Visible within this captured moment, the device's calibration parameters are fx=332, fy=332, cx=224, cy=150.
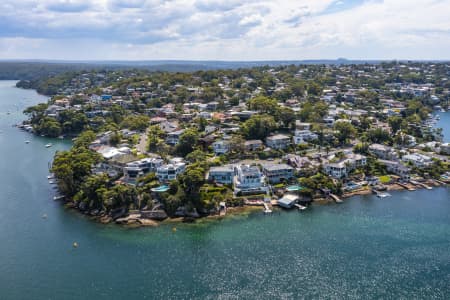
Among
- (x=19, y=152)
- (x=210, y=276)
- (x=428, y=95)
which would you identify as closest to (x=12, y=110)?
(x=19, y=152)

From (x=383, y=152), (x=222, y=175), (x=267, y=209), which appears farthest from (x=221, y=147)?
(x=383, y=152)

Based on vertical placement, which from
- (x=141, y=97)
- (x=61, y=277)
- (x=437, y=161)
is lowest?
(x=61, y=277)

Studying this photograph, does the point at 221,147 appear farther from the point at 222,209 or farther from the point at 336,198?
the point at 336,198

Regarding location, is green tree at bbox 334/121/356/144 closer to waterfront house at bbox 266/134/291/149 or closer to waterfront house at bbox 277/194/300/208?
waterfront house at bbox 266/134/291/149

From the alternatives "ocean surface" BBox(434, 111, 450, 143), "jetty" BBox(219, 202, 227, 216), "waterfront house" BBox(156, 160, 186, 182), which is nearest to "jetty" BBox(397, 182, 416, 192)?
"jetty" BBox(219, 202, 227, 216)

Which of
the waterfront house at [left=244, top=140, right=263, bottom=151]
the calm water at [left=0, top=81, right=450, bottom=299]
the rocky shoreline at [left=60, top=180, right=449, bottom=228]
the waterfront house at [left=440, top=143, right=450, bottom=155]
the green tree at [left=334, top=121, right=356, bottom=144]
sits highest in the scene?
the green tree at [left=334, top=121, right=356, bottom=144]

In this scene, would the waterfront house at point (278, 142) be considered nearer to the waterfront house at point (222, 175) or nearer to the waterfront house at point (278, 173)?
the waterfront house at point (278, 173)

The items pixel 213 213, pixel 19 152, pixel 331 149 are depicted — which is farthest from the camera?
pixel 19 152

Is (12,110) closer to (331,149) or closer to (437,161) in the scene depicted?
(331,149)
